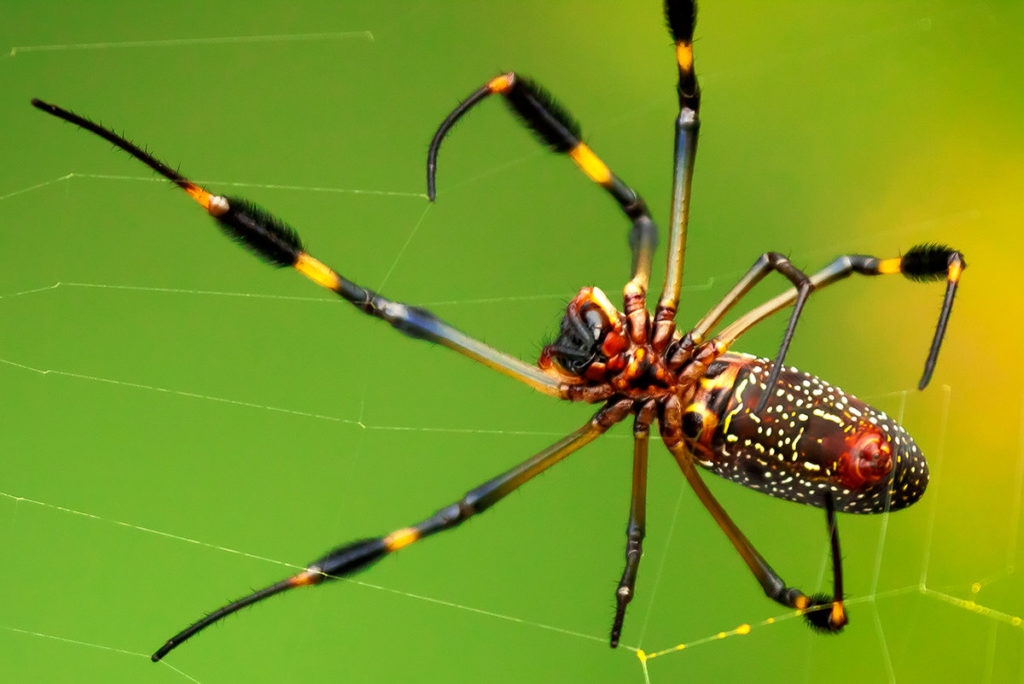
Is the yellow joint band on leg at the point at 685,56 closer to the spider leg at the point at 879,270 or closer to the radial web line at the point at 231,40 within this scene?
the spider leg at the point at 879,270

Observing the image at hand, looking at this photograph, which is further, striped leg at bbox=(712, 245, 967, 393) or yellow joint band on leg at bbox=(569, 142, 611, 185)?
yellow joint band on leg at bbox=(569, 142, 611, 185)

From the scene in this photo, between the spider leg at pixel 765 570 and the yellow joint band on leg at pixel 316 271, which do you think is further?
the spider leg at pixel 765 570

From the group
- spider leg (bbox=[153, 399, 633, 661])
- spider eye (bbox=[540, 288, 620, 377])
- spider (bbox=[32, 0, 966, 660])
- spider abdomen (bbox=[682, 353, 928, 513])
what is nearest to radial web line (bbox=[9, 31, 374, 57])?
spider (bbox=[32, 0, 966, 660])

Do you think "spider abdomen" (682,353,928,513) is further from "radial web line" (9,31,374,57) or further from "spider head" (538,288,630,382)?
"radial web line" (9,31,374,57)

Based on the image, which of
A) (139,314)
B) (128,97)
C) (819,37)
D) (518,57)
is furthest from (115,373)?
(819,37)

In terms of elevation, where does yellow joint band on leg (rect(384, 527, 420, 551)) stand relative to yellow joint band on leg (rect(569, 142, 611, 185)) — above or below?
below

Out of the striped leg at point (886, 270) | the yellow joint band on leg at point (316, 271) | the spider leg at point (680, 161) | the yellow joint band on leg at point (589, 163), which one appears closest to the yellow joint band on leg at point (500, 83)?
the yellow joint band on leg at point (589, 163)

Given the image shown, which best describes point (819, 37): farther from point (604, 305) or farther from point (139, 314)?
point (139, 314)
